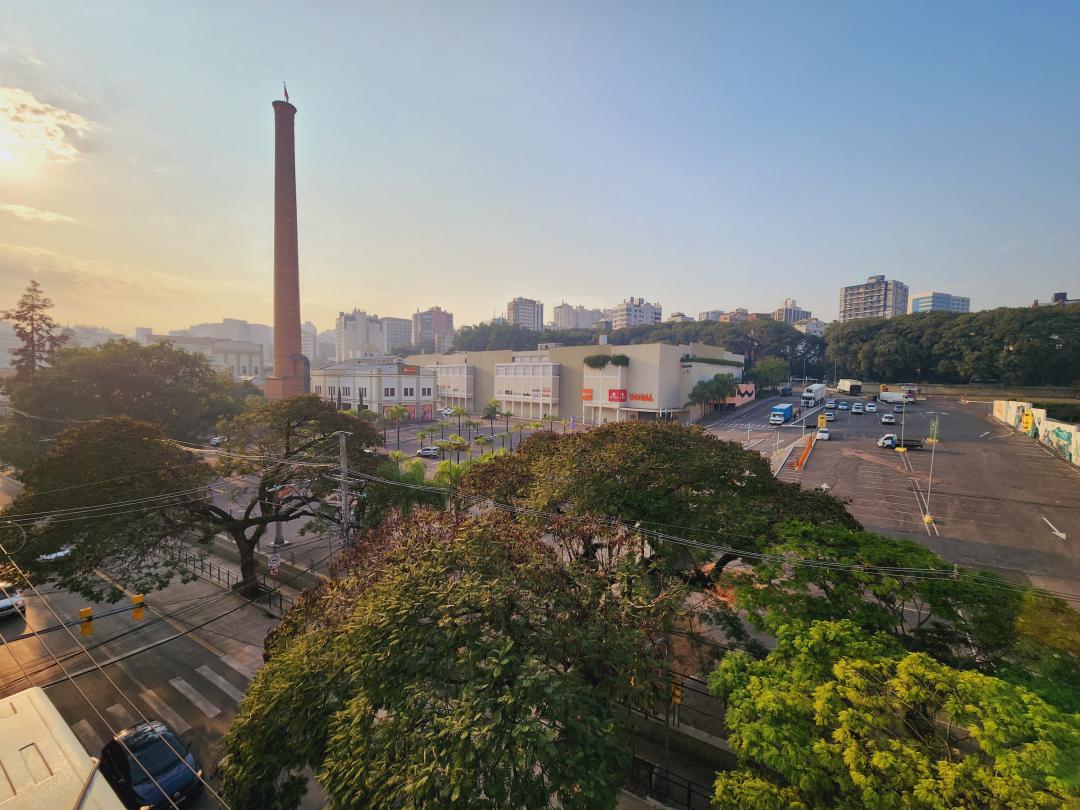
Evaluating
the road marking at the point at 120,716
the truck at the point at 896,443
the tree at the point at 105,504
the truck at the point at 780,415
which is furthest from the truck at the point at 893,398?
the road marking at the point at 120,716

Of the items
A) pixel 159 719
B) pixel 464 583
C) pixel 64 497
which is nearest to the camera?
pixel 464 583

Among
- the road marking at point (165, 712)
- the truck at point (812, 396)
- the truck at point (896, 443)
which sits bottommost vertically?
the road marking at point (165, 712)

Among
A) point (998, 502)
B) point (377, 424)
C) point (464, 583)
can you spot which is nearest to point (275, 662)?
point (464, 583)

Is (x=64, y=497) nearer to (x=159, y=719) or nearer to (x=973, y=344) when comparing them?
(x=159, y=719)

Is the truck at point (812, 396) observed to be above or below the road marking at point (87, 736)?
above

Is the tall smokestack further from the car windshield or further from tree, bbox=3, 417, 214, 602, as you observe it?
the car windshield

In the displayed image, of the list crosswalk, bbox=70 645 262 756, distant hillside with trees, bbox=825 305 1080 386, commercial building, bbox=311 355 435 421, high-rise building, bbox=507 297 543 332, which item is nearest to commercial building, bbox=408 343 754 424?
commercial building, bbox=311 355 435 421

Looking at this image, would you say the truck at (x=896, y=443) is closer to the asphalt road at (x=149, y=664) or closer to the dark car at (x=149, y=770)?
the asphalt road at (x=149, y=664)
